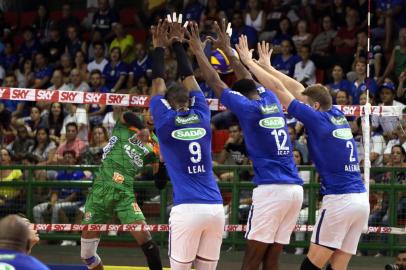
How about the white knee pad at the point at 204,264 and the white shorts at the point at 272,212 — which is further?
the white shorts at the point at 272,212

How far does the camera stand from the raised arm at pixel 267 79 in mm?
10484

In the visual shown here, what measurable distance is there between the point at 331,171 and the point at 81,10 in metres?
12.9

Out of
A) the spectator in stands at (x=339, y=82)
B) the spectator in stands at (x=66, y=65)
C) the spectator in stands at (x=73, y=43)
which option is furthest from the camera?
the spectator in stands at (x=73, y=43)

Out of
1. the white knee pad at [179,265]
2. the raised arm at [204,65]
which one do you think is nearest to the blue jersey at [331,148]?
the raised arm at [204,65]

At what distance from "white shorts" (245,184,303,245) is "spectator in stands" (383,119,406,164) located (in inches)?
186

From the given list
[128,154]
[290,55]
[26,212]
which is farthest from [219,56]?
[290,55]

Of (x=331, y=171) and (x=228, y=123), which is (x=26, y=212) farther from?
(x=331, y=171)

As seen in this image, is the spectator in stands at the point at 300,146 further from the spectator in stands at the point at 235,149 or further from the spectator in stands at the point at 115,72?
the spectator in stands at the point at 115,72

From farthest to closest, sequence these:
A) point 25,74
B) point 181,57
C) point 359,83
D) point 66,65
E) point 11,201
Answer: point 25,74, point 66,65, point 359,83, point 11,201, point 181,57

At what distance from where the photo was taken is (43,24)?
72.1 feet

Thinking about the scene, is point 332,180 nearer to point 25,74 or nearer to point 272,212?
point 272,212

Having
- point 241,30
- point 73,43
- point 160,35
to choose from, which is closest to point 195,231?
point 160,35

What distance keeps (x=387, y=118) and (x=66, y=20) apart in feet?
28.4

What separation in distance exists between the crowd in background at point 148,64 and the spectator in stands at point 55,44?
0.03m
